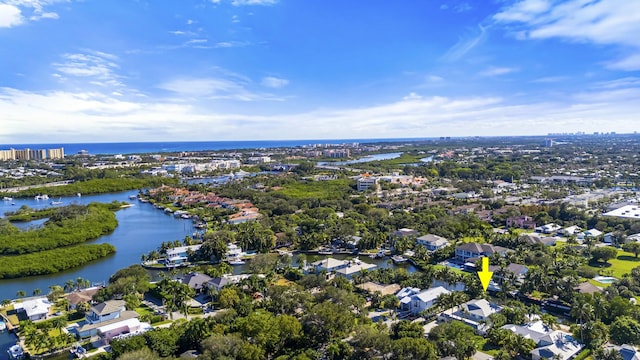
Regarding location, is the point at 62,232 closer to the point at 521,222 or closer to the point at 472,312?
the point at 472,312

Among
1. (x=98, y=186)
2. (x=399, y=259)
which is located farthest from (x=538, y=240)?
(x=98, y=186)

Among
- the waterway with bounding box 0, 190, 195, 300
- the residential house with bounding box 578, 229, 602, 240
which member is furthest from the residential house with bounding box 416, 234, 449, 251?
the waterway with bounding box 0, 190, 195, 300

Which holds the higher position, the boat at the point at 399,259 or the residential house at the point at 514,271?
the residential house at the point at 514,271

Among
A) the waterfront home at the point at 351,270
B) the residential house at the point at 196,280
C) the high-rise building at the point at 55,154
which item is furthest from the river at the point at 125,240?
the high-rise building at the point at 55,154

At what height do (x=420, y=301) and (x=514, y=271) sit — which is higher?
(x=514, y=271)

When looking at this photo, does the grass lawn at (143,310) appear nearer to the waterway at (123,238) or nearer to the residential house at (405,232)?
the waterway at (123,238)

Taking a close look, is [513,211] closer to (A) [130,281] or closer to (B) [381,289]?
(B) [381,289]
